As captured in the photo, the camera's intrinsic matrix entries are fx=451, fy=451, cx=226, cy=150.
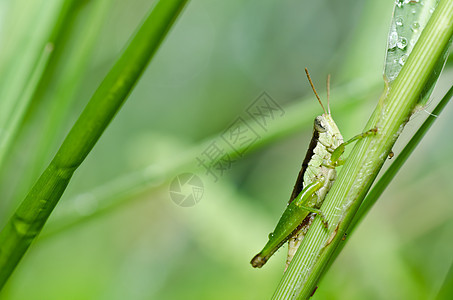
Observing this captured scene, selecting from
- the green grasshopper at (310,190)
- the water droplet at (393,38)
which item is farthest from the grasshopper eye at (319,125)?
the water droplet at (393,38)

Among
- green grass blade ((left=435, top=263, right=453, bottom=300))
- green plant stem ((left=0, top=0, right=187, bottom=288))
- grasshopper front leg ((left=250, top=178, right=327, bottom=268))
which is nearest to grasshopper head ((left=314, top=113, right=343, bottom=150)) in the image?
grasshopper front leg ((left=250, top=178, right=327, bottom=268))

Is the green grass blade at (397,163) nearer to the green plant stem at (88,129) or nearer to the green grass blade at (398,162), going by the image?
the green grass blade at (398,162)

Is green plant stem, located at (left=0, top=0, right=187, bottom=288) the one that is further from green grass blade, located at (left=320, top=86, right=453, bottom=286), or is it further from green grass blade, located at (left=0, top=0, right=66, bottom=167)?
green grass blade, located at (left=320, top=86, right=453, bottom=286)

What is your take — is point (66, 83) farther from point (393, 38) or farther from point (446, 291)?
point (446, 291)

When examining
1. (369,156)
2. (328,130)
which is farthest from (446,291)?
(328,130)

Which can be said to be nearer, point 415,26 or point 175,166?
point 415,26

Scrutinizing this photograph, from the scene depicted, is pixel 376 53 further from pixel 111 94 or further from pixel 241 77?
pixel 111 94

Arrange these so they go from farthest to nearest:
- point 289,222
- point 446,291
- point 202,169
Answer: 1. point 202,169
2. point 289,222
3. point 446,291

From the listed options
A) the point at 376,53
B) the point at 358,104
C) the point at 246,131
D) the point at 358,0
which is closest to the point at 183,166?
the point at 246,131
